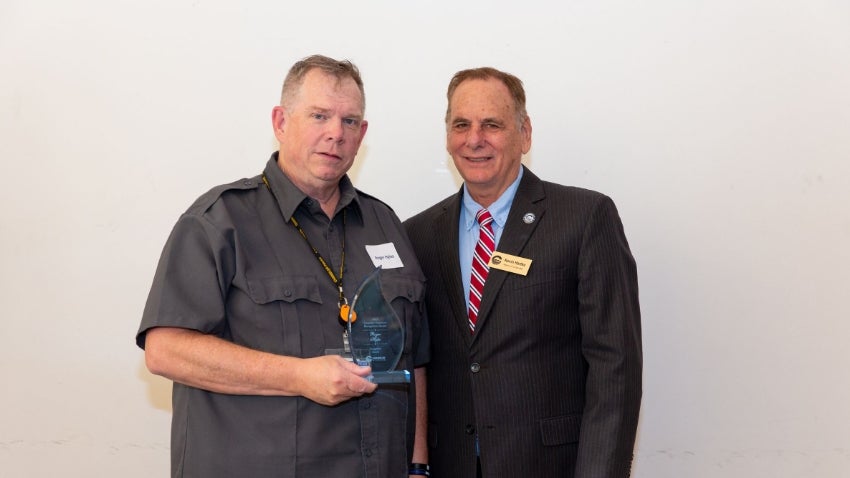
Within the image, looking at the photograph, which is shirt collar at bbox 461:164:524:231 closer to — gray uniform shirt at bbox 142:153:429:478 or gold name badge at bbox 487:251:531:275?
gold name badge at bbox 487:251:531:275

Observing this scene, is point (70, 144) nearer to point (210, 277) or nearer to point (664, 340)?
point (210, 277)

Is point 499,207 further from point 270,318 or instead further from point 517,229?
point 270,318

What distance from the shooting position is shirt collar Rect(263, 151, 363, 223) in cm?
232

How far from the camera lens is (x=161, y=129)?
3.29 m

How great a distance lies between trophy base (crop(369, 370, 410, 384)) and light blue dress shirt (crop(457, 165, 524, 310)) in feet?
1.97

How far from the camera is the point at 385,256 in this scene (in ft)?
8.12

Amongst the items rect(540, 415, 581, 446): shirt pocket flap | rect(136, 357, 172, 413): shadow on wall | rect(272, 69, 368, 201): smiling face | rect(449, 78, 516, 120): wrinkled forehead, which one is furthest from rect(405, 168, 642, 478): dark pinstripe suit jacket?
rect(136, 357, 172, 413): shadow on wall

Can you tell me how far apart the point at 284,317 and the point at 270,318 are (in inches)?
1.4

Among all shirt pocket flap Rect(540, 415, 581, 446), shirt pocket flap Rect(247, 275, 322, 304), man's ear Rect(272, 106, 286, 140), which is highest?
man's ear Rect(272, 106, 286, 140)

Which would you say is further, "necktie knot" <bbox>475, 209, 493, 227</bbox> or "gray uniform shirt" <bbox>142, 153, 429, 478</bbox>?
"necktie knot" <bbox>475, 209, 493, 227</bbox>

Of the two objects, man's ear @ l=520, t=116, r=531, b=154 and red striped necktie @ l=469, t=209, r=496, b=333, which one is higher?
man's ear @ l=520, t=116, r=531, b=154

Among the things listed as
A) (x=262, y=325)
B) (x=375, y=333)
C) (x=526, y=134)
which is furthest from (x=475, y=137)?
(x=262, y=325)

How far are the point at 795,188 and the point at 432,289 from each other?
145cm

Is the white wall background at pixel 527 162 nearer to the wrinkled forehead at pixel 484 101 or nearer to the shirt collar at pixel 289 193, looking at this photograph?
the wrinkled forehead at pixel 484 101
